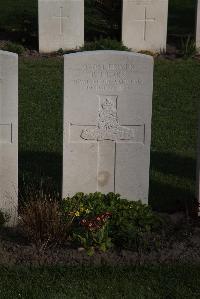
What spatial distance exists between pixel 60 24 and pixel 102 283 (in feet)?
33.8

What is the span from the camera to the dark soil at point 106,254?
22.5ft

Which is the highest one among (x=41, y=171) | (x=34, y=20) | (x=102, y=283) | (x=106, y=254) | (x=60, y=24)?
(x=34, y=20)

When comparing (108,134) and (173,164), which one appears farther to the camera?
(173,164)

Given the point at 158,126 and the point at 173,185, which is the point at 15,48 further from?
the point at 173,185

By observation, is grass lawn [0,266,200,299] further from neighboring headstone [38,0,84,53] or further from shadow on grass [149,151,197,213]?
neighboring headstone [38,0,84,53]

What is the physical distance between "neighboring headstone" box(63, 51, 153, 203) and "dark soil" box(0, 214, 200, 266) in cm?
82

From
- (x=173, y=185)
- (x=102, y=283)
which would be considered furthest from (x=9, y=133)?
(x=173, y=185)

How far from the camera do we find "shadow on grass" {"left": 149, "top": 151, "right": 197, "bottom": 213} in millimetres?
8344

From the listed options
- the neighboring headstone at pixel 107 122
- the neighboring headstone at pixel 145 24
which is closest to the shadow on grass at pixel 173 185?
the neighboring headstone at pixel 107 122

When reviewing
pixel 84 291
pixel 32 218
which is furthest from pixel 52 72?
pixel 84 291

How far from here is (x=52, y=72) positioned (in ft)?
47.3

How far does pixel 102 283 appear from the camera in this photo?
6449 millimetres

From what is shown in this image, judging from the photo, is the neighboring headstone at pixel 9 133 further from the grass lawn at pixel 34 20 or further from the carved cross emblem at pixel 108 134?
the grass lawn at pixel 34 20

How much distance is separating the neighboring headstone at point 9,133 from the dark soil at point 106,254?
0.57 metres
